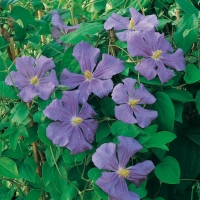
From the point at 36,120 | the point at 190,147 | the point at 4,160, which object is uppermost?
the point at 36,120

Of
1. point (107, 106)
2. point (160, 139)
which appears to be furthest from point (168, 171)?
point (107, 106)

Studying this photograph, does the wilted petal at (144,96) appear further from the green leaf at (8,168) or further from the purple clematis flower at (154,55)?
the green leaf at (8,168)

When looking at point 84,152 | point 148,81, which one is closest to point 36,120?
point 84,152

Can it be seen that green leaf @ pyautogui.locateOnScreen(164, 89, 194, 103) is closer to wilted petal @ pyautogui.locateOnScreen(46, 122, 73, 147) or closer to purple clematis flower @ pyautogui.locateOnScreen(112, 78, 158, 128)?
purple clematis flower @ pyautogui.locateOnScreen(112, 78, 158, 128)

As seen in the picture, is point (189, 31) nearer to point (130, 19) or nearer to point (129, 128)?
point (130, 19)

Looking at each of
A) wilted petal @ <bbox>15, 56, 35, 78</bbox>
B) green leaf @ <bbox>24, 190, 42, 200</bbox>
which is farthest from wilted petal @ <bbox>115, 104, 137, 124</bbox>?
green leaf @ <bbox>24, 190, 42, 200</bbox>

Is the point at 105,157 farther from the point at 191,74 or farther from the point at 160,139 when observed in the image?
the point at 191,74

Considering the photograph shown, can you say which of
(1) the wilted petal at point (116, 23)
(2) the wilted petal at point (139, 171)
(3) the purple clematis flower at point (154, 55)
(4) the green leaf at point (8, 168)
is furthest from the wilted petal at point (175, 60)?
(4) the green leaf at point (8, 168)

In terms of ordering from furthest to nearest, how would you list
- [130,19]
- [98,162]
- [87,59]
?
[130,19]
[87,59]
[98,162]
